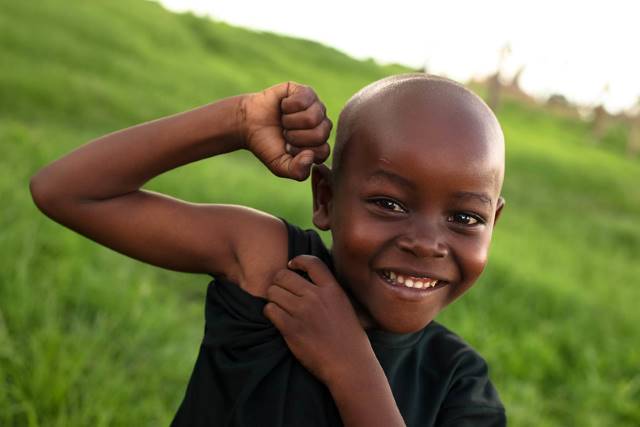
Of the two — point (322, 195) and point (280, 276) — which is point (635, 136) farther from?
point (280, 276)

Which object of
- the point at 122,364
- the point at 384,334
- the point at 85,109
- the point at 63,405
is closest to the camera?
the point at 384,334

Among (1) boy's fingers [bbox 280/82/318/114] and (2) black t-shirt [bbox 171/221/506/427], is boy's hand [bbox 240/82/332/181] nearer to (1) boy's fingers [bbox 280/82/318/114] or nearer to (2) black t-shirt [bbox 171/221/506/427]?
(1) boy's fingers [bbox 280/82/318/114]

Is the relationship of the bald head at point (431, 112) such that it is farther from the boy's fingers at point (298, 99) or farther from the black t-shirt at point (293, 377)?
the black t-shirt at point (293, 377)

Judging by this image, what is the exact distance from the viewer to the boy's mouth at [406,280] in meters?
1.30

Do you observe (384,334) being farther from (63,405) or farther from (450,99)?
(63,405)

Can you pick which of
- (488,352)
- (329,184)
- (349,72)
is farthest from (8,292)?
Result: (349,72)

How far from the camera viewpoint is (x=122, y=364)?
2.75 metres

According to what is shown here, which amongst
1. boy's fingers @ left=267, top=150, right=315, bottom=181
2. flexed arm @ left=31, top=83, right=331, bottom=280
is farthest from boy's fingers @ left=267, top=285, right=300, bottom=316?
boy's fingers @ left=267, top=150, right=315, bottom=181

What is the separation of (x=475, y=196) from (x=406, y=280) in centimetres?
20

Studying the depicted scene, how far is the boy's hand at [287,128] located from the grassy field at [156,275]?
1413 mm

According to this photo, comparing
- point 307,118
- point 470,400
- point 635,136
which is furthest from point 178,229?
point 635,136

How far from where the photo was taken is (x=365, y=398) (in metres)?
1.27

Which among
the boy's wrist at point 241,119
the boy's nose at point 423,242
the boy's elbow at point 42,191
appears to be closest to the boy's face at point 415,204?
the boy's nose at point 423,242

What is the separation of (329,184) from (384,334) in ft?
1.05
